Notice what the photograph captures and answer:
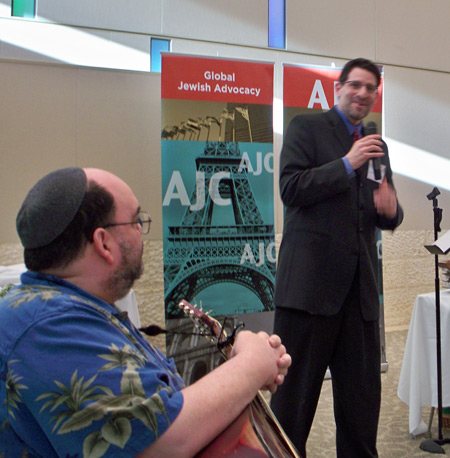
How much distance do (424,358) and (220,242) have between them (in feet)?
4.74

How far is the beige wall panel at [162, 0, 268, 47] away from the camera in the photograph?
13.6 feet

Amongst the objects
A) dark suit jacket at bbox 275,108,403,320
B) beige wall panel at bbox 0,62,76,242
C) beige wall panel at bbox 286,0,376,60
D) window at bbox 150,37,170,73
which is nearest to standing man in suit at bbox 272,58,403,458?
dark suit jacket at bbox 275,108,403,320

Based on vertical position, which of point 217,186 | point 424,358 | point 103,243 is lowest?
point 424,358

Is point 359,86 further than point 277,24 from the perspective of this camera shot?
No

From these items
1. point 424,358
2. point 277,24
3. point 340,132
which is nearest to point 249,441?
point 340,132

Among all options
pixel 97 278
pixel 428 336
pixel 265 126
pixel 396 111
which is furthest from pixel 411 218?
pixel 97 278

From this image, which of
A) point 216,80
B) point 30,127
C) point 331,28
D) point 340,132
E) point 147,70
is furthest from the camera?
point 331,28

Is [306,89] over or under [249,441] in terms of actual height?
over

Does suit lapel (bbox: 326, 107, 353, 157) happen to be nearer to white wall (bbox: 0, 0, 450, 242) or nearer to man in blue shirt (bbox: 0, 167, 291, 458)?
man in blue shirt (bbox: 0, 167, 291, 458)

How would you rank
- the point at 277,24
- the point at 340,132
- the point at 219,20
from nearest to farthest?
the point at 340,132 < the point at 219,20 < the point at 277,24

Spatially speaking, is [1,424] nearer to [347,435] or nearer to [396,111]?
[347,435]

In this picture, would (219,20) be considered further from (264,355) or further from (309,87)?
(264,355)

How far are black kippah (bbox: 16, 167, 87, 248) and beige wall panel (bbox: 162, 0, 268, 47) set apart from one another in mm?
3687

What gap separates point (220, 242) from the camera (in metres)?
3.29
